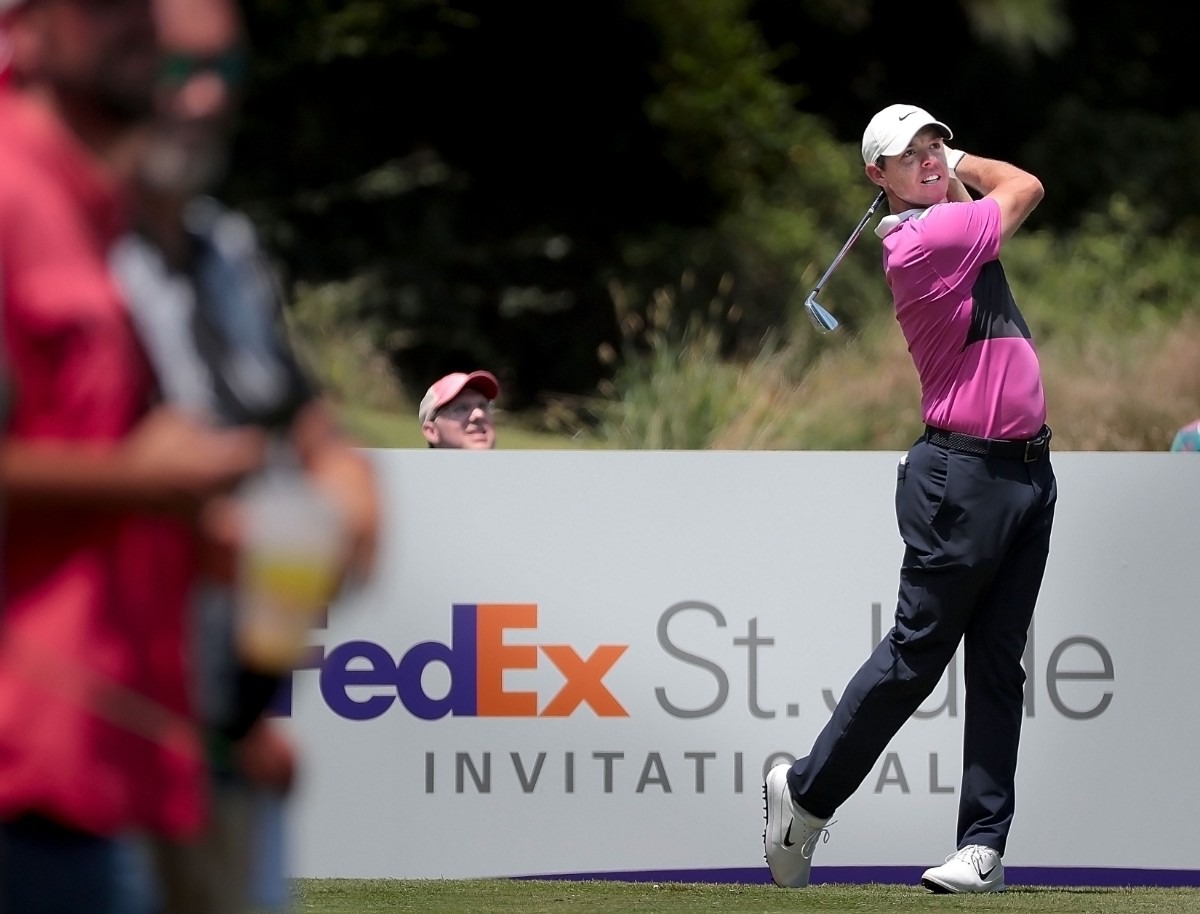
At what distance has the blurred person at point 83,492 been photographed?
5.65ft

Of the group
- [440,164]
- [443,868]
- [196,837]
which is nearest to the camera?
[196,837]

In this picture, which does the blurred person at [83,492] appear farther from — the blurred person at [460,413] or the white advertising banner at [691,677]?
the blurred person at [460,413]

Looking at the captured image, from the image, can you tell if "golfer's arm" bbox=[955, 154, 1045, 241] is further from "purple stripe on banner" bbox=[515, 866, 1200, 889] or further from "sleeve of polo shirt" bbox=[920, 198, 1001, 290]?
"purple stripe on banner" bbox=[515, 866, 1200, 889]

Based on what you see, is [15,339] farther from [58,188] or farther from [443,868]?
[443,868]

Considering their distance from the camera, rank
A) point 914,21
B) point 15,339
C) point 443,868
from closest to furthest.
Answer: point 15,339 < point 443,868 < point 914,21

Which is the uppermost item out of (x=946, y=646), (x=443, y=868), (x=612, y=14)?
(x=612, y=14)

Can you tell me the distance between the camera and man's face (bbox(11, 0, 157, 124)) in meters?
1.80

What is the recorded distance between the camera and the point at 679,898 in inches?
211

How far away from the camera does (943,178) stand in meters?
5.47

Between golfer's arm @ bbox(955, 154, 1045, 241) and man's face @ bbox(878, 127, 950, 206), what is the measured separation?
3.9 inches

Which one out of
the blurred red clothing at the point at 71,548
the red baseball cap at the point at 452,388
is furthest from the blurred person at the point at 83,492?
the red baseball cap at the point at 452,388

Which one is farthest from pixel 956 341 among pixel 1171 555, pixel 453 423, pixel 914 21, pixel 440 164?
pixel 914 21

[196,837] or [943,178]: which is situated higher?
[943,178]

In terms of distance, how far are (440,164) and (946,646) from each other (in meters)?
12.9
